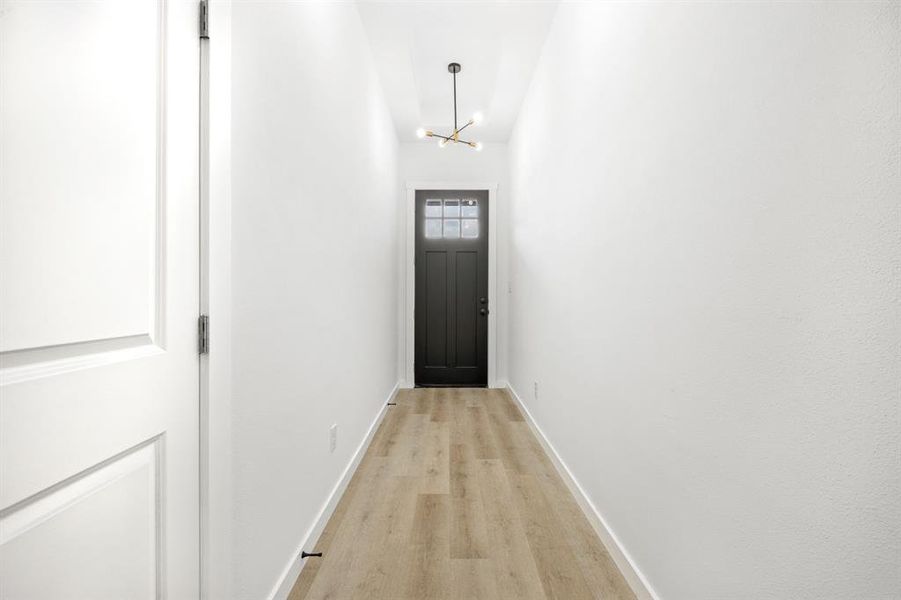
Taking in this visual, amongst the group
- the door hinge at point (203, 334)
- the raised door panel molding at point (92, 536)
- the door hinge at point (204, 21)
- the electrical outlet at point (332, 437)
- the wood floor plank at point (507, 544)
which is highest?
the door hinge at point (204, 21)

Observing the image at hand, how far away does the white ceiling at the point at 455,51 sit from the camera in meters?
2.67

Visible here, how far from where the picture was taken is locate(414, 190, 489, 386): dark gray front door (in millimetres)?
4859

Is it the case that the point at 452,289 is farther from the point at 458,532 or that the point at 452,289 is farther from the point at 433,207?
the point at 458,532

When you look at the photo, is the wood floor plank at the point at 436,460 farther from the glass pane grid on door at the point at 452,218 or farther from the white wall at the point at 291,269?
the glass pane grid on door at the point at 452,218

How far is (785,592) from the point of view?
854 mm

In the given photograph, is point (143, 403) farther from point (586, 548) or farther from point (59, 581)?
point (586, 548)

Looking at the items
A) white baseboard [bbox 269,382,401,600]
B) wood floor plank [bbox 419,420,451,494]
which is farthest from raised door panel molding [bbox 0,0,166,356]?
wood floor plank [bbox 419,420,451,494]

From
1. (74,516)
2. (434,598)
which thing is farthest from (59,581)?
(434,598)

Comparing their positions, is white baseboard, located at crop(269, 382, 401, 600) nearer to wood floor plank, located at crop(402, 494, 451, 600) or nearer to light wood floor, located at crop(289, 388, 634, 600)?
light wood floor, located at crop(289, 388, 634, 600)

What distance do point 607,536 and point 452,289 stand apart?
334 centimetres

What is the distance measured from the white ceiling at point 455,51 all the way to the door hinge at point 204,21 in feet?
6.41

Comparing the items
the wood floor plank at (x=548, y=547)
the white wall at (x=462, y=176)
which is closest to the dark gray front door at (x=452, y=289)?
the white wall at (x=462, y=176)

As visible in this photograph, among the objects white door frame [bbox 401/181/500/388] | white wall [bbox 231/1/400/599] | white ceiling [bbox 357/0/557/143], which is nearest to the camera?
white wall [bbox 231/1/400/599]

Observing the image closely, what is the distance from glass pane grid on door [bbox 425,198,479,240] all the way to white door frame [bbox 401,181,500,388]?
0.16 meters
